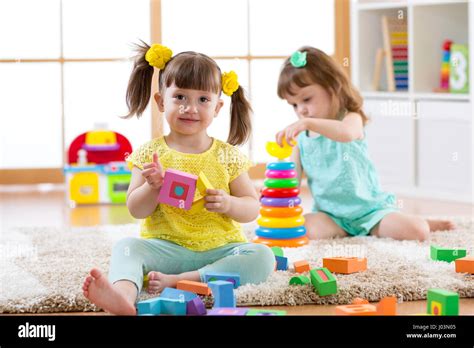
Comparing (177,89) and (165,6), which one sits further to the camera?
(165,6)

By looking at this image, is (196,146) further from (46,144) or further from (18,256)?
(46,144)

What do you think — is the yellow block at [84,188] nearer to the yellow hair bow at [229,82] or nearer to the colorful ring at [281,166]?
the colorful ring at [281,166]

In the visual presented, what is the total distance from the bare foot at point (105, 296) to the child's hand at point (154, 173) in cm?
20

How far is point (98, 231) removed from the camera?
2.03 metres

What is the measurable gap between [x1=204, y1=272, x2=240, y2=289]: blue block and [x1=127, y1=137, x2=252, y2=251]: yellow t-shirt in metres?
0.08

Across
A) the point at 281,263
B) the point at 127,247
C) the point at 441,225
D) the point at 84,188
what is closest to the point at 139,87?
the point at 127,247

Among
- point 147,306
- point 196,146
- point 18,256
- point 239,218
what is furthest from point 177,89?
point 18,256

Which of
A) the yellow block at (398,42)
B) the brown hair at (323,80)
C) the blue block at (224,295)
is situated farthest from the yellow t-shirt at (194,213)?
the yellow block at (398,42)

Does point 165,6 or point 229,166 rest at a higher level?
point 165,6

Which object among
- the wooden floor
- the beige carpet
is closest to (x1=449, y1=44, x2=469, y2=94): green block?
the wooden floor

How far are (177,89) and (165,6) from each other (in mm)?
976

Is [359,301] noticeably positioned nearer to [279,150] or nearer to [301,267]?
[301,267]

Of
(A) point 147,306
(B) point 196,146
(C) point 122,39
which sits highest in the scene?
(C) point 122,39

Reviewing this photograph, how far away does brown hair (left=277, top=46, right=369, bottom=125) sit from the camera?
1900mm
